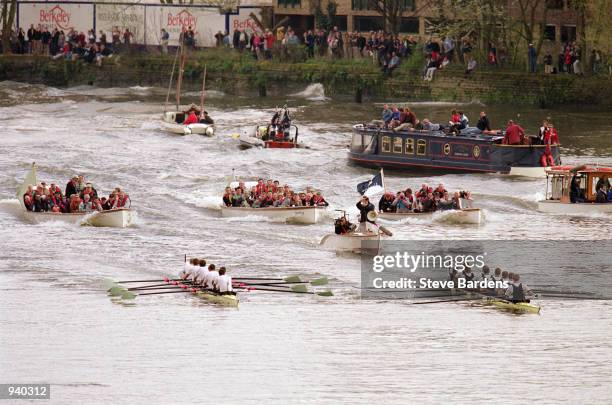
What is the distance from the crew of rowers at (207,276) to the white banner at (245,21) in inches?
1736

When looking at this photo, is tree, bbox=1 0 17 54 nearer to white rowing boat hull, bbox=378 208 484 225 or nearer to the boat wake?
the boat wake

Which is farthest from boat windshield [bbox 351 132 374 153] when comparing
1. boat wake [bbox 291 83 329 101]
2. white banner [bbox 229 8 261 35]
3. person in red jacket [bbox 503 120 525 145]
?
white banner [bbox 229 8 261 35]

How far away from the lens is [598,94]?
219 feet

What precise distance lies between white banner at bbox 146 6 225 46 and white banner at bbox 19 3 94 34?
391 centimetres

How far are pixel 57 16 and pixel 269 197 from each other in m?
41.7

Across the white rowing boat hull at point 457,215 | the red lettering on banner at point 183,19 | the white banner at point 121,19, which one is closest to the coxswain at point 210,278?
the white rowing boat hull at point 457,215

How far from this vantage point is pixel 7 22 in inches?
3191

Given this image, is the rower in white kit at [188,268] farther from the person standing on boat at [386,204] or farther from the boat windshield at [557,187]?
the boat windshield at [557,187]

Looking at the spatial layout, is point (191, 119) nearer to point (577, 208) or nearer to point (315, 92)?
point (315, 92)

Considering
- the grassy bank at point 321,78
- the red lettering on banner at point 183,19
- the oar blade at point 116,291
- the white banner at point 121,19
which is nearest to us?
the oar blade at point 116,291

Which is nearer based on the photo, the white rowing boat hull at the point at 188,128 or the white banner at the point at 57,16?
the white rowing boat hull at the point at 188,128

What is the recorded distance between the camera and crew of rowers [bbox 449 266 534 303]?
34.6m

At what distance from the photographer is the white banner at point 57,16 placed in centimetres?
8250

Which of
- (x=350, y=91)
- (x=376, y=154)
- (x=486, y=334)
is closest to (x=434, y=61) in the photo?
(x=350, y=91)
